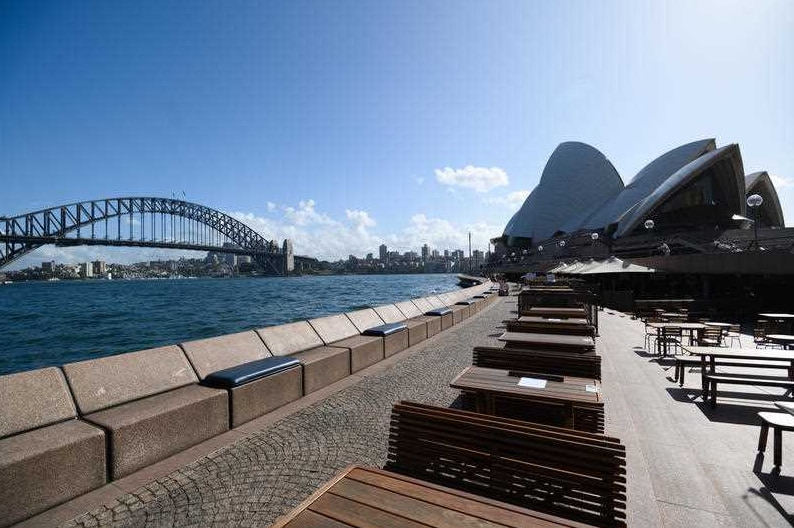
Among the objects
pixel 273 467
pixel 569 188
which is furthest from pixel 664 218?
pixel 273 467

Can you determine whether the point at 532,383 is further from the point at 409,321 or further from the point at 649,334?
the point at 649,334

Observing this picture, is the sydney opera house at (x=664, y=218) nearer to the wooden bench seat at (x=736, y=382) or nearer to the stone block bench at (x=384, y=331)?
the wooden bench seat at (x=736, y=382)

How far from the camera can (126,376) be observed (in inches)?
184

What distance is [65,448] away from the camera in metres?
3.29

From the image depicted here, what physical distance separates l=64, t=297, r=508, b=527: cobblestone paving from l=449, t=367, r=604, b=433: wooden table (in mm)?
1086

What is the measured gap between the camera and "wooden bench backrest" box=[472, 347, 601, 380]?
16.8 ft

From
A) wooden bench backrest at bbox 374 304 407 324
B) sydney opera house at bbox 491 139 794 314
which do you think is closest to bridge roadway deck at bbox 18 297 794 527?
wooden bench backrest at bbox 374 304 407 324

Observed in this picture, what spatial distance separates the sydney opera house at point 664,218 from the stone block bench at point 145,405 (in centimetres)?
1981

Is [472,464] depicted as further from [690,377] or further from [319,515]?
[690,377]

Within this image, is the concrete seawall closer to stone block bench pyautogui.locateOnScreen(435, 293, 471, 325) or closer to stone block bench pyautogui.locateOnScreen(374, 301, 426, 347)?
stone block bench pyautogui.locateOnScreen(374, 301, 426, 347)

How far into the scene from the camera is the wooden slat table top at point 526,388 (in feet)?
13.1

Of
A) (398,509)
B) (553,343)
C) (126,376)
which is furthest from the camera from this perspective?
(553,343)

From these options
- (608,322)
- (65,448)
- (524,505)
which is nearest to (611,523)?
(524,505)

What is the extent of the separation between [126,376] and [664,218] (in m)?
64.7
